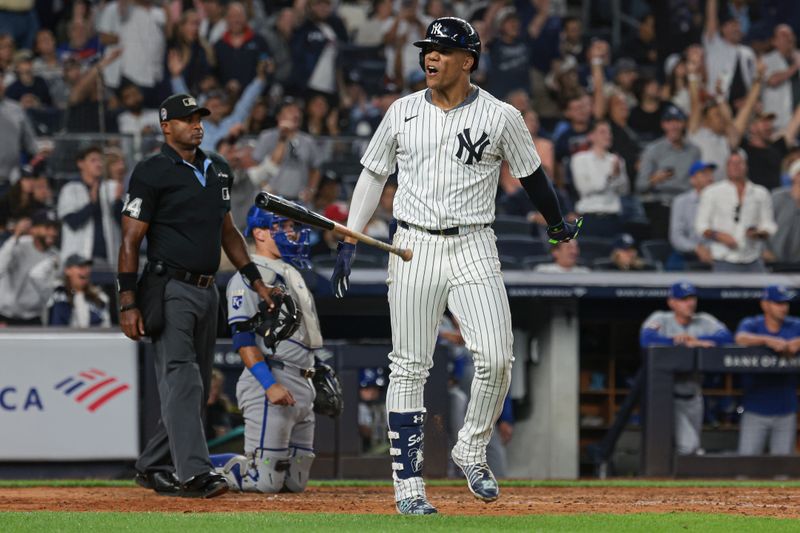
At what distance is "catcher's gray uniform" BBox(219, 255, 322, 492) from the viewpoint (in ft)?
23.7

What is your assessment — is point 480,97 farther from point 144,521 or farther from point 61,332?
point 61,332

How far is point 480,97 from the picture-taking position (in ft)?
18.9

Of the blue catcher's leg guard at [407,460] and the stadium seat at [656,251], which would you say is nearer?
the blue catcher's leg guard at [407,460]

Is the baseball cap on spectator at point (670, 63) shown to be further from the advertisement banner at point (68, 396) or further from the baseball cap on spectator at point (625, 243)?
the advertisement banner at point (68, 396)

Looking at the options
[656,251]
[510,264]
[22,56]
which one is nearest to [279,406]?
[510,264]

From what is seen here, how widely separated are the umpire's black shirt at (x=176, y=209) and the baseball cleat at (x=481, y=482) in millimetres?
1687

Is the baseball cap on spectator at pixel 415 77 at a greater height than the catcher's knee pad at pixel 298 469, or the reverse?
the baseball cap on spectator at pixel 415 77

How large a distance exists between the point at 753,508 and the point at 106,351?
174 inches

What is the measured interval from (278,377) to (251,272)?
65cm

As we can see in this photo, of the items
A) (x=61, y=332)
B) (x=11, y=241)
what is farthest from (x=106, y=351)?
(x=11, y=241)

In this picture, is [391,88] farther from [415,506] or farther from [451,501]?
[415,506]

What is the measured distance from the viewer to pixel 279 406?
7176mm

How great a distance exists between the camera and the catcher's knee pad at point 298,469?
735 cm

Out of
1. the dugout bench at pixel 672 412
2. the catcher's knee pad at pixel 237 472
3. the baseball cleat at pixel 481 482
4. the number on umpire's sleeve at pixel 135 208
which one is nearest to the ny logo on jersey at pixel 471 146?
the baseball cleat at pixel 481 482
